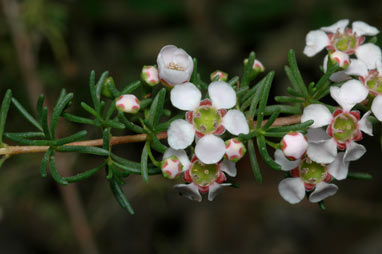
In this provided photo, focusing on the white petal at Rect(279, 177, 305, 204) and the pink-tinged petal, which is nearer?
the pink-tinged petal

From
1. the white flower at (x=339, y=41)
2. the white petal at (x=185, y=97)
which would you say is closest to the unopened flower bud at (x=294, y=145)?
the white petal at (x=185, y=97)

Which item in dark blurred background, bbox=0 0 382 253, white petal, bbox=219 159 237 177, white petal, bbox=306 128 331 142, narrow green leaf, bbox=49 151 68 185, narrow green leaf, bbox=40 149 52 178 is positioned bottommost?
dark blurred background, bbox=0 0 382 253

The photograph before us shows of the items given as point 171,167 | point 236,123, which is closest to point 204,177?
point 171,167

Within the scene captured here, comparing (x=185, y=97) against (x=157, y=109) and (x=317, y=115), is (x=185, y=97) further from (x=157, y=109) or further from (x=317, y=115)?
(x=317, y=115)

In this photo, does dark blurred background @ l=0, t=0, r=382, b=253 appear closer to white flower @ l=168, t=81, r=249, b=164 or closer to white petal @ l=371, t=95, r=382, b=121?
white flower @ l=168, t=81, r=249, b=164

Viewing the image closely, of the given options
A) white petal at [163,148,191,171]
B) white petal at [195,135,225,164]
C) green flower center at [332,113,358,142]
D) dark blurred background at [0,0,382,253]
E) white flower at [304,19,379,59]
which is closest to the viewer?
white petal at [195,135,225,164]

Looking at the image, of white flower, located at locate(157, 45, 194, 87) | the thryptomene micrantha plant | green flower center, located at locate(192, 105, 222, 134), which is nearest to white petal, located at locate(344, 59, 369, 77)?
the thryptomene micrantha plant

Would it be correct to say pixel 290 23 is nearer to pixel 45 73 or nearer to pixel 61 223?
pixel 45 73
